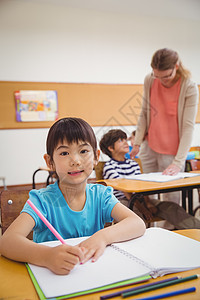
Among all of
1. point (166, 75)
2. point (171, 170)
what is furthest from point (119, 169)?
point (166, 75)

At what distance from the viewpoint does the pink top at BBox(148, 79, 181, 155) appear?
2.43m

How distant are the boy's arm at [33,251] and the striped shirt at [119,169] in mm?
1524

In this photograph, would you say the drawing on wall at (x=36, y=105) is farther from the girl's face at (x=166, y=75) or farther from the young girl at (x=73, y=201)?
the young girl at (x=73, y=201)

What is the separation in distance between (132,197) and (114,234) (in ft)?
3.53

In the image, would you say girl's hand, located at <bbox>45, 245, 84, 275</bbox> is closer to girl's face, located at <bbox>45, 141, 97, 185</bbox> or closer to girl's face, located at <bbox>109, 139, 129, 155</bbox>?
girl's face, located at <bbox>45, 141, 97, 185</bbox>

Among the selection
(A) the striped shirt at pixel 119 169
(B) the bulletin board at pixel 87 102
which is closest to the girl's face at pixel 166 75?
(A) the striped shirt at pixel 119 169

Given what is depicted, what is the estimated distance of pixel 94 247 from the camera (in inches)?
Result: 29.0

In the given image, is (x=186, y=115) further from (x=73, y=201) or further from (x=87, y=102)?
(x=87, y=102)

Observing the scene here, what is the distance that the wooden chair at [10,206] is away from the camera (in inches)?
49.5

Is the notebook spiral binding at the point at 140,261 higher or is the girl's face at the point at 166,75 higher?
the girl's face at the point at 166,75

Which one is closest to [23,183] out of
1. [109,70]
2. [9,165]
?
[9,165]

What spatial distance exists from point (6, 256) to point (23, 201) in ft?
1.71

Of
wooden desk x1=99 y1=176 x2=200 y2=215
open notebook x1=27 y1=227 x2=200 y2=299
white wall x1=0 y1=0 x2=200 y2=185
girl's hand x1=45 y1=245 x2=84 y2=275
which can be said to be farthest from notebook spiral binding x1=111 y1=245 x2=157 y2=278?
white wall x1=0 y1=0 x2=200 y2=185

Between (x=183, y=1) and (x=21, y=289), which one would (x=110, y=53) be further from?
(x=21, y=289)
